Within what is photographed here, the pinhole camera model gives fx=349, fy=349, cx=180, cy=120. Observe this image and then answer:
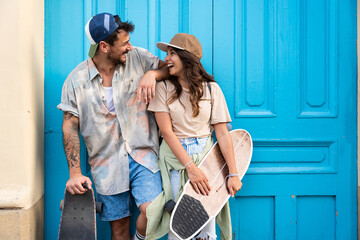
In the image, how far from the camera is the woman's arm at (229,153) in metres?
2.24

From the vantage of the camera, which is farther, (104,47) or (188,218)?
(104,47)

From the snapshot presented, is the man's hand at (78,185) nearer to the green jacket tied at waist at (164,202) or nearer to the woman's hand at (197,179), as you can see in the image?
the green jacket tied at waist at (164,202)

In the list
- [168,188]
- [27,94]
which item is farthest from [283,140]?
[27,94]

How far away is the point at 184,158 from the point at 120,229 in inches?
28.8

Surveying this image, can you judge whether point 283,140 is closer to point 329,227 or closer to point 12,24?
point 329,227

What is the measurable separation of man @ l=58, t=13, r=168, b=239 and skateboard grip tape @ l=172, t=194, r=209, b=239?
200mm

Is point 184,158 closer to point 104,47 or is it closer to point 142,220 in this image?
point 142,220

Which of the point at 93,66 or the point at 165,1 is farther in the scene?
the point at 165,1

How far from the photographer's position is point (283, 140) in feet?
8.67

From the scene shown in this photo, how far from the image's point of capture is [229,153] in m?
2.25

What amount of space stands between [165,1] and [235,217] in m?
1.71

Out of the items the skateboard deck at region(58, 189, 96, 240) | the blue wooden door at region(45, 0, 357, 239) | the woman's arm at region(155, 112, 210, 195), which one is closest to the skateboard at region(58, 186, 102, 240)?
the skateboard deck at region(58, 189, 96, 240)

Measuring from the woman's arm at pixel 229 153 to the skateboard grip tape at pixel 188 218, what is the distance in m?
0.25

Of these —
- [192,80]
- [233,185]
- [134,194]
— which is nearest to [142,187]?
[134,194]
